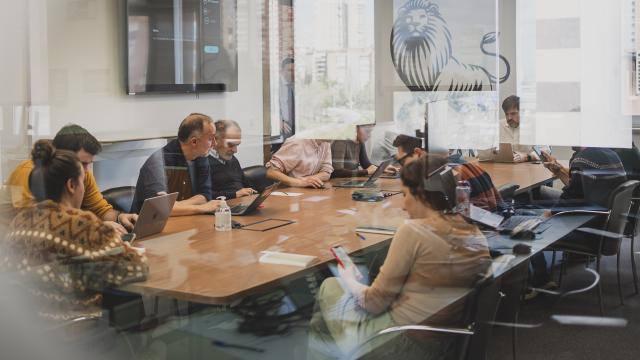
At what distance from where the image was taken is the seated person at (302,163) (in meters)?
2.82

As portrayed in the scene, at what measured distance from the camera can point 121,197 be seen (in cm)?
299

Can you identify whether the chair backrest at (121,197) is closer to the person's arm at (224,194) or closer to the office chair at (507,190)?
the person's arm at (224,194)

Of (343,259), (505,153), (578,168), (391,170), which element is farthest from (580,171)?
(343,259)

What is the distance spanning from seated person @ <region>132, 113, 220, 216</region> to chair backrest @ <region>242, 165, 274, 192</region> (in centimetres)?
15

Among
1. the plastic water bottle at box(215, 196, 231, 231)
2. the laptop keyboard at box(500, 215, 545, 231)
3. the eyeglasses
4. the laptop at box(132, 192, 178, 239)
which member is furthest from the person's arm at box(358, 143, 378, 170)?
the laptop at box(132, 192, 178, 239)

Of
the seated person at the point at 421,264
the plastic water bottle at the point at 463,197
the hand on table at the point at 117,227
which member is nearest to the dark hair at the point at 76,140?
the hand on table at the point at 117,227

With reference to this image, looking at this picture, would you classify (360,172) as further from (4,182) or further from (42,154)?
(4,182)

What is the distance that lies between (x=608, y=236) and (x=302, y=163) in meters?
1.08

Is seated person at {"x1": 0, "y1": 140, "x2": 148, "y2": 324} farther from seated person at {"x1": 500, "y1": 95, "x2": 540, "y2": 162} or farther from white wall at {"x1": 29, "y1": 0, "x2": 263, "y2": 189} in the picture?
seated person at {"x1": 500, "y1": 95, "x2": 540, "y2": 162}

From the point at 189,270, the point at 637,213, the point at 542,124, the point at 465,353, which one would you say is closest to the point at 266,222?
the point at 189,270

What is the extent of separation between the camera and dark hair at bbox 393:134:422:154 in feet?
8.36

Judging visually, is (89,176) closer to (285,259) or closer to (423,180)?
(285,259)

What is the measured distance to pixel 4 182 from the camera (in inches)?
126

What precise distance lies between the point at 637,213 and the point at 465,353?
2.29 feet
